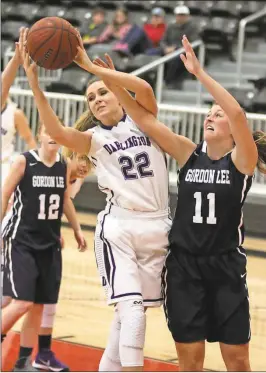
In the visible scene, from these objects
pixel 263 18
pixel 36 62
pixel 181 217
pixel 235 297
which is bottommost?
pixel 235 297

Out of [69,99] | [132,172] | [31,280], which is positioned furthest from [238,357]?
[69,99]

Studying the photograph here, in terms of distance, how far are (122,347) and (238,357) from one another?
55cm

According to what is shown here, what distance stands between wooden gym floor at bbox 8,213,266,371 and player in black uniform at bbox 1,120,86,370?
2.78ft

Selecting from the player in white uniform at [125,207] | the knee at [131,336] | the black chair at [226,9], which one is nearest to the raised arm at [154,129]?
the player in white uniform at [125,207]

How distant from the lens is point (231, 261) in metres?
4.50

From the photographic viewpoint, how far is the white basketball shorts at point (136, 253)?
459 centimetres

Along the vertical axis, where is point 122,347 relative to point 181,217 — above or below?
below

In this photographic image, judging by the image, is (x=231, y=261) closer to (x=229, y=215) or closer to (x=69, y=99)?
(x=229, y=215)

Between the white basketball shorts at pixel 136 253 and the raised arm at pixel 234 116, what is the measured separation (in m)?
0.55

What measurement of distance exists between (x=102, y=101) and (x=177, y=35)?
8781 mm

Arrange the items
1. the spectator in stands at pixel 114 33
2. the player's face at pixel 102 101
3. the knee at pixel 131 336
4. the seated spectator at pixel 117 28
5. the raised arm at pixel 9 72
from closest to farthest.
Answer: the knee at pixel 131 336 < the player's face at pixel 102 101 < the raised arm at pixel 9 72 < the spectator in stands at pixel 114 33 < the seated spectator at pixel 117 28

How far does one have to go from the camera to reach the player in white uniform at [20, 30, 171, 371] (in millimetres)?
4582

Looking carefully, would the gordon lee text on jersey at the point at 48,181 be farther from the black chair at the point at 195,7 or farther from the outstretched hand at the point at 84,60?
the black chair at the point at 195,7

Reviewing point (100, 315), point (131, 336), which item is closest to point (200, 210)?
point (131, 336)
